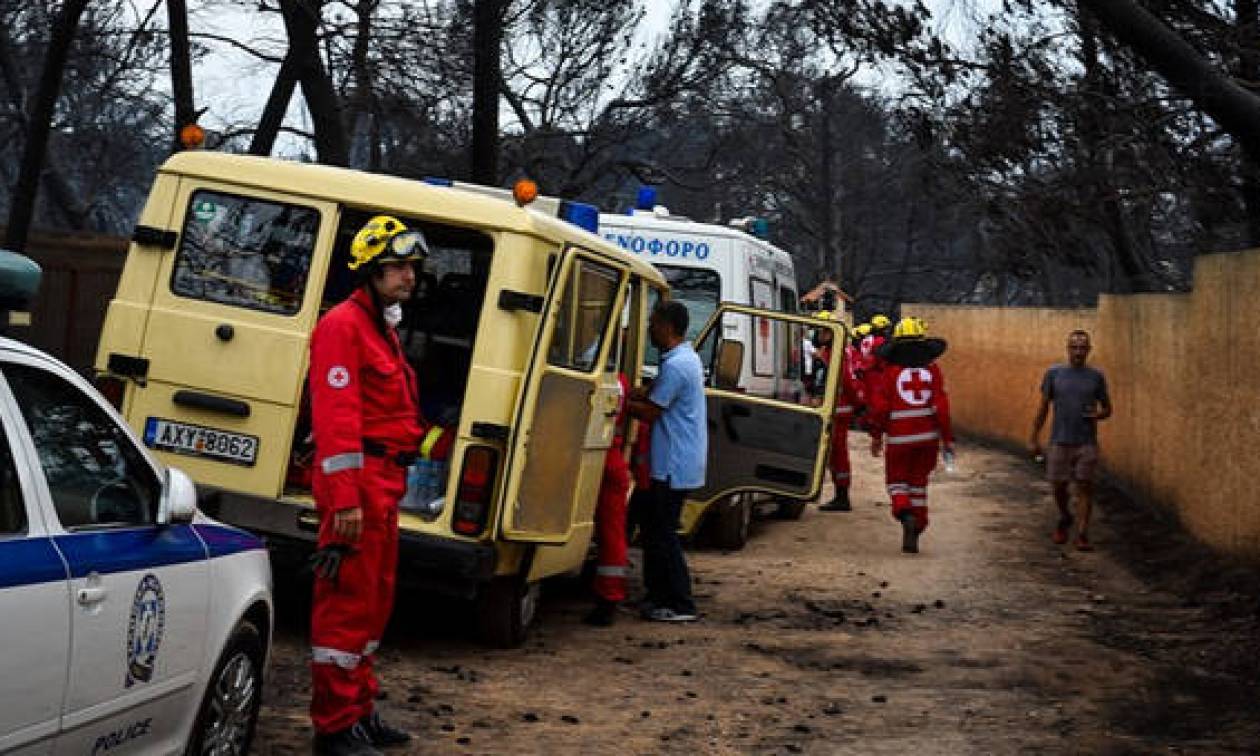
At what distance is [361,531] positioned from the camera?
6.80 meters

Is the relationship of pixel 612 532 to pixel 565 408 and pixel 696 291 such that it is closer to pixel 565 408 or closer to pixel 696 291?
pixel 565 408

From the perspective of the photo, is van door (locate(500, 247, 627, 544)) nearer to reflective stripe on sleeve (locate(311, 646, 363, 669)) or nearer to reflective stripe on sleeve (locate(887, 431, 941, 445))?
reflective stripe on sleeve (locate(311, 646, 363, 669))

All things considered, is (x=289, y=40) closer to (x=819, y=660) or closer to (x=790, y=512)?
(x=790, y=512)

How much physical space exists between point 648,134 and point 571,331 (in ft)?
82.3

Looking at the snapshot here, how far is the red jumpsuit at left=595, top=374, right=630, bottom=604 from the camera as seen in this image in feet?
36.3

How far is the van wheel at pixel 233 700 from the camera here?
6035mm

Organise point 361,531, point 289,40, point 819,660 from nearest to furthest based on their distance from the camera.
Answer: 1. point 361,531
2. point 819,660
3. point 289,40

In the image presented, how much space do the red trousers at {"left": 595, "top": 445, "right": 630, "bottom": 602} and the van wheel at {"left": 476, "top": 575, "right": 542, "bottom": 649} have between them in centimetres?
103

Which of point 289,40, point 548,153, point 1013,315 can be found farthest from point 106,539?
point 548,153

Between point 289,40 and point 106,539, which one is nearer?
point 106,539

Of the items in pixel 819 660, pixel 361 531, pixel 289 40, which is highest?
pixel 289 40

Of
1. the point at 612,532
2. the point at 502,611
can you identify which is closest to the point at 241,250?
the point at 502,611

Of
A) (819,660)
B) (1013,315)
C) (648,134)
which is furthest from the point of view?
(648,134)

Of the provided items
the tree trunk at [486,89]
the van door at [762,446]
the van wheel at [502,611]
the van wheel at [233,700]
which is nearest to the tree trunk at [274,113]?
the tree trunk at [486,89]
